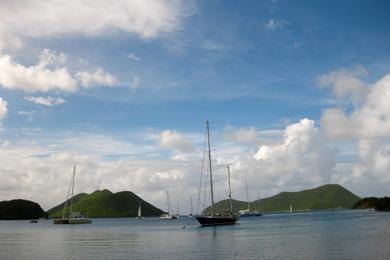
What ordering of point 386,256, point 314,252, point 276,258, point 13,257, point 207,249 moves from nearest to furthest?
point 386,256, point 276,258, point 314,252, point 13,257, point 207,249

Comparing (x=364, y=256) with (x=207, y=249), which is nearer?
(x=364, y=256)

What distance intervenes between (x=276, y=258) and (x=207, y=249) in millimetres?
14975

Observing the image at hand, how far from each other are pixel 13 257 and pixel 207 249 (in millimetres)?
25746

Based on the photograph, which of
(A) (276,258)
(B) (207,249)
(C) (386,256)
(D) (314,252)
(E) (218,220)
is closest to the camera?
(C) (386,256)

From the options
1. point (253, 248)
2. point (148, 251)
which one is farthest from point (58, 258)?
point (253, 248)

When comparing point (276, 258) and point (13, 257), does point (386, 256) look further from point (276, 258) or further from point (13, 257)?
point (13, 257)

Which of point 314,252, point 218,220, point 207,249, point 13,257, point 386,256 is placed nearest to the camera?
point 386,256

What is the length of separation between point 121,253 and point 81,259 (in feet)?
24.7

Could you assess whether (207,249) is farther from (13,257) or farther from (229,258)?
(13,257)

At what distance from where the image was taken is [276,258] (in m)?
51.9

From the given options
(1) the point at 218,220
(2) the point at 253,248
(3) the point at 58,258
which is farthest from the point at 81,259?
(1) the point at 218,220

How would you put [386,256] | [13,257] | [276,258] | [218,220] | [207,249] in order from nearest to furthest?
[386,256], [276,258], [13,257], [207,249], [218,220]

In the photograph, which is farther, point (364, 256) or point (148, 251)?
point (148, 251)

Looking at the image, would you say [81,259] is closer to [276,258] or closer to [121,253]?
[121,253]
